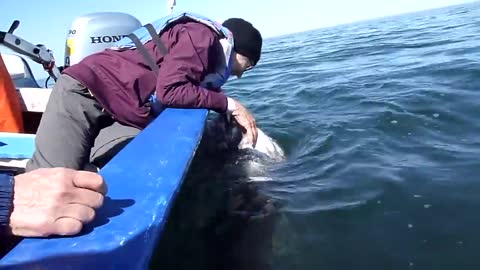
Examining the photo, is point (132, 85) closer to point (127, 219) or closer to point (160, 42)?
point (160, 42)

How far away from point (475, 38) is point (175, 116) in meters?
9.02

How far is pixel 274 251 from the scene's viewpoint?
266 cm

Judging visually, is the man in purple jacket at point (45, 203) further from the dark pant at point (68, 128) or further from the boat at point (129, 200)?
the dark pant at point (68, 128)

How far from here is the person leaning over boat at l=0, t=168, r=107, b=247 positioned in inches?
50.4

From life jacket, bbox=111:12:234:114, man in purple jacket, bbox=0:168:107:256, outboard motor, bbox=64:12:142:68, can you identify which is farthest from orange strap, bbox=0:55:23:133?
man in purple jacket, bbox=0:168:107:256

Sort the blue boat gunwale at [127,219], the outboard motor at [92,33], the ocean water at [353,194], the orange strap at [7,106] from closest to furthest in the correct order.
Answer: the blue boat gunwale at [127,219] < the ocean water at [353,194] < the orange strap at [7,106] < the outboard motor at [92,33]

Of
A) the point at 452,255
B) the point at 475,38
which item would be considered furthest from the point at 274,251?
the point at 475,38

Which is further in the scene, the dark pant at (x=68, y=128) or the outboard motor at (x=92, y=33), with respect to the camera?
the outboard motor at (x=92, y=33)

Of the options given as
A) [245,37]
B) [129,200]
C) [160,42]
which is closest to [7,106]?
[160,42]

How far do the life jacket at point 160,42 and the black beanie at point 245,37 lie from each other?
0.48 ft

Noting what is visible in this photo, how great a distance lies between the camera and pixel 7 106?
3.21 m

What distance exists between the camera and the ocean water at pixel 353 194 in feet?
8.39

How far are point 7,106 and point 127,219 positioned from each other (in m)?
2.28

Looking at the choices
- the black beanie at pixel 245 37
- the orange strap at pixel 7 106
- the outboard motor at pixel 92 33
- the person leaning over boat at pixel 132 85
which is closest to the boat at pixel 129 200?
the person leaning over boat at pixel 132 85
